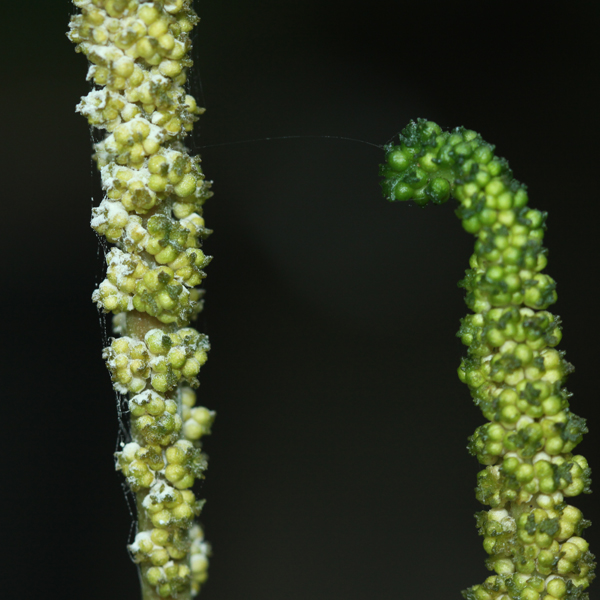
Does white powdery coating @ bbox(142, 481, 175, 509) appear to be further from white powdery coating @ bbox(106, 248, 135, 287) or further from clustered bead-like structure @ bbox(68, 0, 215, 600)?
white powdery coating @ bbox(106, 248, 135, 287)

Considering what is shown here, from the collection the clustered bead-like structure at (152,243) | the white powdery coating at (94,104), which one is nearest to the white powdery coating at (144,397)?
the clustered bead-like structure at (152,243)

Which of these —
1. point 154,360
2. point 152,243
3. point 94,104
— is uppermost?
point 94,104

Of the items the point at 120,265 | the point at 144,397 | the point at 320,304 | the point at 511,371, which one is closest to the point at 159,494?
the point at 144,397

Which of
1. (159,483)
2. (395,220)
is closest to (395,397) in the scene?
(395,220)

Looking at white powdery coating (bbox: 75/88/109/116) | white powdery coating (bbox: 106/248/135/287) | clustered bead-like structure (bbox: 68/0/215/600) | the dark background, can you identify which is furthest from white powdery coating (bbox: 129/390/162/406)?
the dark background

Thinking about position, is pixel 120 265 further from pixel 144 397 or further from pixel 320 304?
pixel 320 304

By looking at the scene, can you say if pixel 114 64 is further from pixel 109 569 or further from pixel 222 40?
pixel 109 569

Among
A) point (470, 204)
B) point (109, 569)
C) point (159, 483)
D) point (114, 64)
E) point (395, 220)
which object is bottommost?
point (109, 569)
